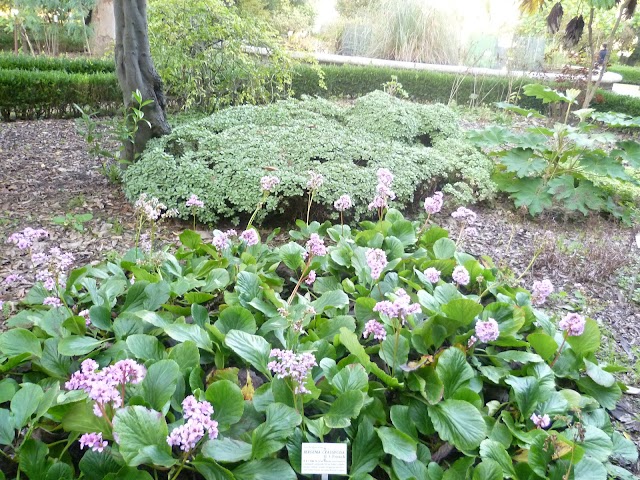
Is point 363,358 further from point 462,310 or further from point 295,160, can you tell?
point 295,160

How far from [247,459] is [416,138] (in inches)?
175

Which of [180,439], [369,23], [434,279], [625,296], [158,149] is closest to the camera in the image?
[180,439]

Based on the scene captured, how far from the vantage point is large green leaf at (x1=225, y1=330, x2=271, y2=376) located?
170 centimetres

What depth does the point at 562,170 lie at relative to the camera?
434 centimetres

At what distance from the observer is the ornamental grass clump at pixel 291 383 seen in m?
1.40

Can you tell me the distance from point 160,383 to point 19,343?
0.61 meters

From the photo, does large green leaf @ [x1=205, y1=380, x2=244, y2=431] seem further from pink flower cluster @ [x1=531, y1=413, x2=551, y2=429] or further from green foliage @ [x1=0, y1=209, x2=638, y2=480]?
pink flower cluster @ [x1=531, y1=413, x2=551, y2=429]

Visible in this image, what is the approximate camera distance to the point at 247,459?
1.39 metres

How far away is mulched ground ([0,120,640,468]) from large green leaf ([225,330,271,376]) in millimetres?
1491

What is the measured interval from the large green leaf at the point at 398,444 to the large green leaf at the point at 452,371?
0.86 feet

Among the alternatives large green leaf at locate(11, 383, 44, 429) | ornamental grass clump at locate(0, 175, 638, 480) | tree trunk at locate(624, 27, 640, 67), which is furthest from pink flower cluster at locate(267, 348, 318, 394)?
tree trunk at locate(624, 27, 640, 67)

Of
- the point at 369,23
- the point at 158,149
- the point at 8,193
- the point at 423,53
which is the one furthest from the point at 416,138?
the point at 369,23

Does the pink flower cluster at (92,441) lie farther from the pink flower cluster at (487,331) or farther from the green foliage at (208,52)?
the green foliage at (208,52)

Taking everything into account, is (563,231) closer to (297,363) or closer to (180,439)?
(297,363)
